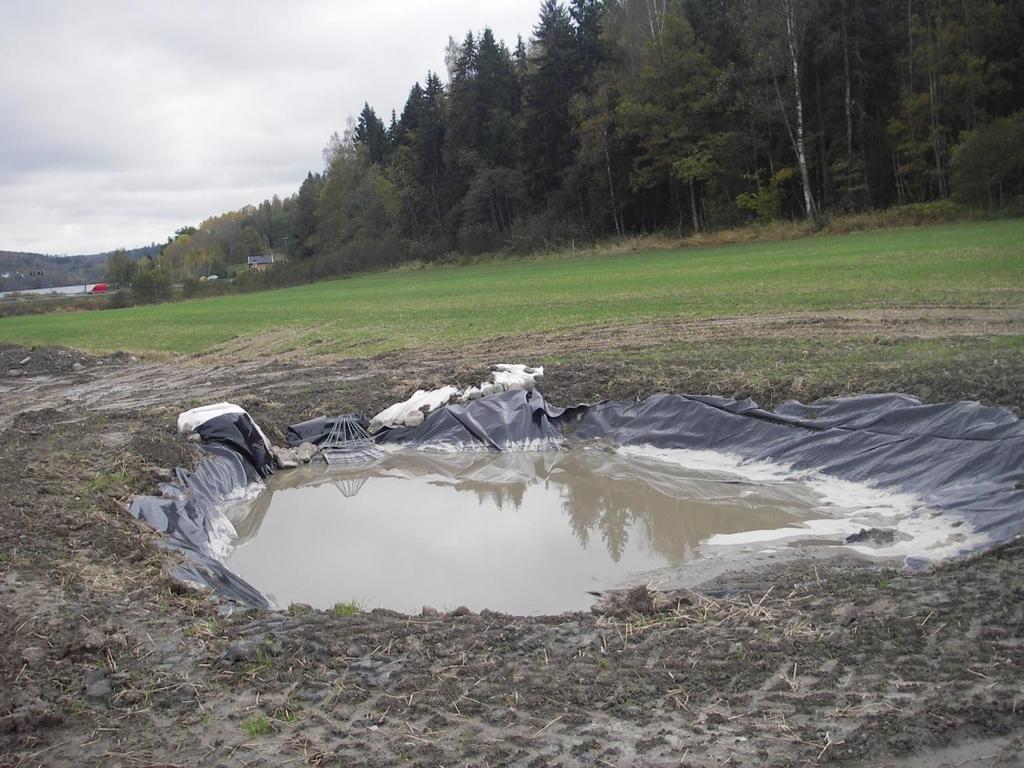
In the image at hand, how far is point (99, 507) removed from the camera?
7.09 metres

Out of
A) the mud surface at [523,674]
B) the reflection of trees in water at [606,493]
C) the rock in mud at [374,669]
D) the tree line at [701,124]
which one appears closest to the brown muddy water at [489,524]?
the reflection of trees in water at [606,493]

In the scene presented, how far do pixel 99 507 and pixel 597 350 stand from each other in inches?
316

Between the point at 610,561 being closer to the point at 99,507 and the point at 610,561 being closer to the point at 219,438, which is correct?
the point at 99,507

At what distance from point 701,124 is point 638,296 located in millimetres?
28311

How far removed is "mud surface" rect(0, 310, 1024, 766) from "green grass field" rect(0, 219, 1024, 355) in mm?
10276

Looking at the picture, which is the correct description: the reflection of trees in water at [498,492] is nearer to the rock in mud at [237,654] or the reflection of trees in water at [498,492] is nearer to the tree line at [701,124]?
the rock in mud at [237,654]

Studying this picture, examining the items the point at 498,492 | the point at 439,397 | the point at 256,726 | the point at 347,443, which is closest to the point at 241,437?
the point at 347,443

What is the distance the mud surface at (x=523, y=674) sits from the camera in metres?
3.34

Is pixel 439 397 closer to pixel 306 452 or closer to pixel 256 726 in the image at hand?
pixel 306 452

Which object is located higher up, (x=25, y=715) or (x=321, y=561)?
(x=25, y=715)

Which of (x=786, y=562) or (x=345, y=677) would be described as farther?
(x=786, y=562)

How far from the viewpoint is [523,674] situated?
4.01m

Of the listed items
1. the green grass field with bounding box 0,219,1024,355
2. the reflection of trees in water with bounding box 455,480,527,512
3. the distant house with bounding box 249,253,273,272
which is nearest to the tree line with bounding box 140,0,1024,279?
the green grass field with bounding box 0,219,1024,355

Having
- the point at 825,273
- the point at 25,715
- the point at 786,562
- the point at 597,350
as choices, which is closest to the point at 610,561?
the point at 786,562
